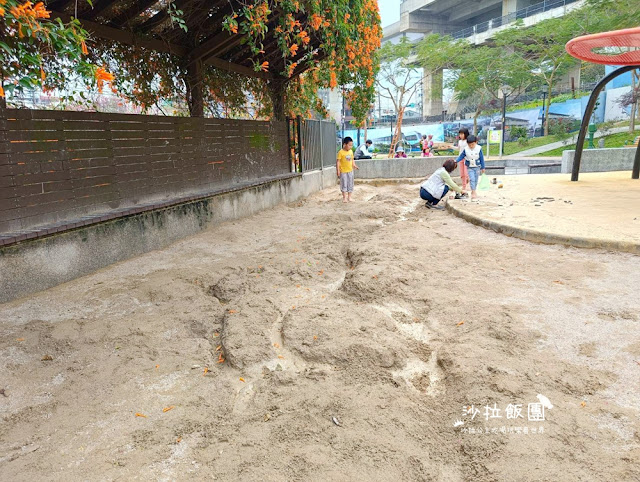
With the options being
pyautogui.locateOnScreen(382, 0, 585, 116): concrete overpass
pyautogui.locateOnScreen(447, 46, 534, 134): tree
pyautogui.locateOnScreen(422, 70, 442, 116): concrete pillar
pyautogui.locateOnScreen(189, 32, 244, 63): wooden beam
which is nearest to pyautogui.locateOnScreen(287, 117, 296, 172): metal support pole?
pyautogui.locateOnScreen(189, 32, 244, 63): wooden beam

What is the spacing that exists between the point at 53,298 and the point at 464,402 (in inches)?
167

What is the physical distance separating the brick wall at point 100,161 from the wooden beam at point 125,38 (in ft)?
4.53

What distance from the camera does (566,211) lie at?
7766 millimetres

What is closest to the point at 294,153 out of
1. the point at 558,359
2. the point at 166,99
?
the point at 166,99

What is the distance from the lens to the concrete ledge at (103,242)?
15.5 ft

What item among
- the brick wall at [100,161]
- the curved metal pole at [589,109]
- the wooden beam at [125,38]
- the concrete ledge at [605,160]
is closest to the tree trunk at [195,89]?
the wooden beam at [125,38]

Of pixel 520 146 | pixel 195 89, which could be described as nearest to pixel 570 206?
pixel 195 89

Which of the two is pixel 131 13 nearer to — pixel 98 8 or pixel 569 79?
pixel 98 8

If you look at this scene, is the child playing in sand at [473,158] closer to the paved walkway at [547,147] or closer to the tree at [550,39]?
the paved walkway at [547,147]

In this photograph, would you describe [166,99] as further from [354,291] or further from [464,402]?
[464,402]

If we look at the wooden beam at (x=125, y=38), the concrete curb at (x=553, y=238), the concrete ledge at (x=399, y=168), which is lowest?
the concrete curb at (x=553, y=238)

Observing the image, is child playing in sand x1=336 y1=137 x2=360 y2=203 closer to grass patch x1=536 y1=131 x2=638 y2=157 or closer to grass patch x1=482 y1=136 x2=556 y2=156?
grass patch x1=536 y1=131 x2=638 y2=157

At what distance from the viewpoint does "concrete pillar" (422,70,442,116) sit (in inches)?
1723

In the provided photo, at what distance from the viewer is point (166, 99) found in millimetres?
8938
